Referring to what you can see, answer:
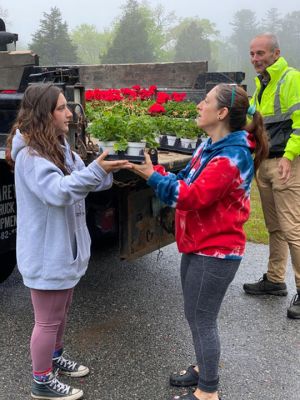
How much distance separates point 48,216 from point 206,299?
85 centimetres

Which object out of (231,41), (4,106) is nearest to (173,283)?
(4,106)

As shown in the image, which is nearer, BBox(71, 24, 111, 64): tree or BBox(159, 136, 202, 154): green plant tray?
BBox(159, 136, 202, 154): green plant tray

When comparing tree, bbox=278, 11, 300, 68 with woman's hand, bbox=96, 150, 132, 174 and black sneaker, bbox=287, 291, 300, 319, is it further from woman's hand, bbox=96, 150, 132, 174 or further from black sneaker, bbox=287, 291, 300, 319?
woman's hand, bbox=96, 150, 132, 174

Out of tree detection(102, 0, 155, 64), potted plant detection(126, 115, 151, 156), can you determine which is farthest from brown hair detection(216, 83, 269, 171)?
tree detection(102, 0, 155, 64)

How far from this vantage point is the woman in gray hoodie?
255 cm

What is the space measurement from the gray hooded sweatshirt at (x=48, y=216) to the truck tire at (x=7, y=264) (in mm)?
1731

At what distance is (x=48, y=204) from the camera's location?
101 inches

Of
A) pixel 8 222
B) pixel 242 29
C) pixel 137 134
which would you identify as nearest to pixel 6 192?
pixel 8 222

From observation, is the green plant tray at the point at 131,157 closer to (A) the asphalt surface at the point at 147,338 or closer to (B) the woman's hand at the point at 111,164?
(B) the woman's hand at the point at 111,164

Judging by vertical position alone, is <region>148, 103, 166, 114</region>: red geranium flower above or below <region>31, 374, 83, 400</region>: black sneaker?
above

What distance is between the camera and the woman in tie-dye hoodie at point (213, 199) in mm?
2518

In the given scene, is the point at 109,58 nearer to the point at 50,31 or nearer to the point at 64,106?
the point at 50,31

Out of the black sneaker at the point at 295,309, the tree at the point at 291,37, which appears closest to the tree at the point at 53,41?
the tree at the point at 291,37

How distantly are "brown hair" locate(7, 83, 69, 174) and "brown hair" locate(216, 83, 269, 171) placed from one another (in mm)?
781
